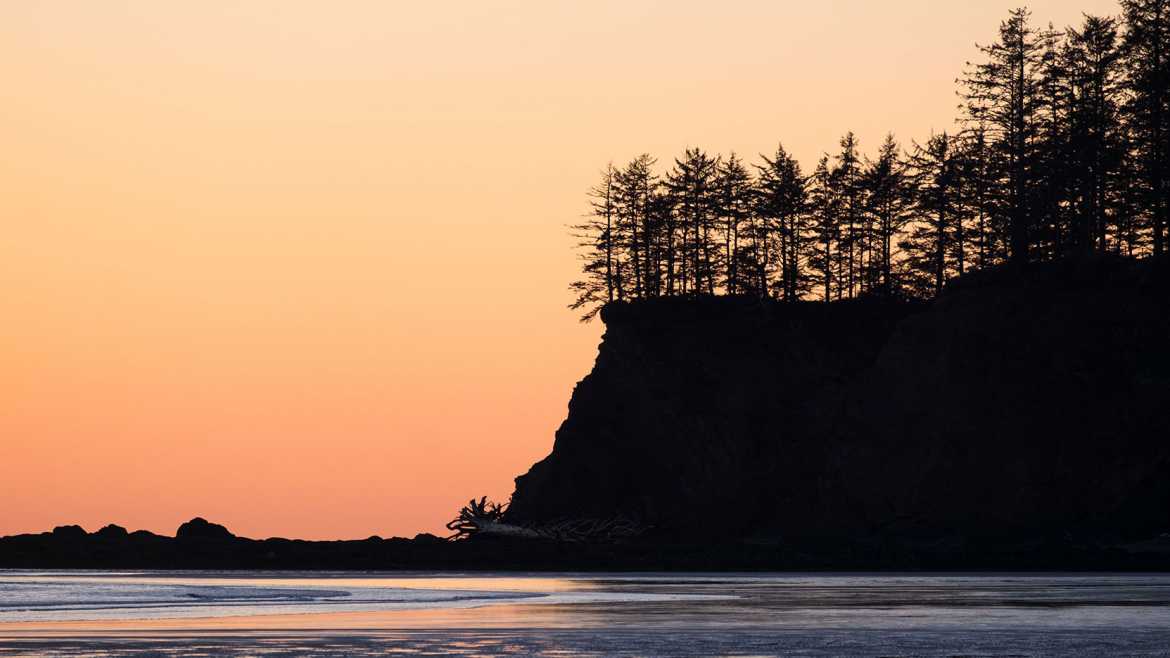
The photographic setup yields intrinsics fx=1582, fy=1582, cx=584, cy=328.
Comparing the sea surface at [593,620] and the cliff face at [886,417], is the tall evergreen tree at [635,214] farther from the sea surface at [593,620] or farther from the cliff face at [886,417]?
the sea surface at [593,620]

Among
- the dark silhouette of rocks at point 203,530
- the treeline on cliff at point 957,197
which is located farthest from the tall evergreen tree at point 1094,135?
the dark silhouette of rocks at point 203,530

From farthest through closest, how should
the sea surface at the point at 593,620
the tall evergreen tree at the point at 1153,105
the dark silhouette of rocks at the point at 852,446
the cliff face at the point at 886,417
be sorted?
the tall evergreen tree at the point at 1153,105 < the cliff face at the point at 886,417 < the dark silhouette of rocks at the point at 852,446 < the sea surface at the point at 593,620

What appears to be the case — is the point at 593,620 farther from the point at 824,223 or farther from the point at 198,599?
the point at 824,223

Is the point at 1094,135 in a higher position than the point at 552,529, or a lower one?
higher

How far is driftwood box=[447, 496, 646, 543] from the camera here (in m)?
84.3

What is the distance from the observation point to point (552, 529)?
84.8 meters

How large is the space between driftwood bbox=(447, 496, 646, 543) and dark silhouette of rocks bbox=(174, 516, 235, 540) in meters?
20.0

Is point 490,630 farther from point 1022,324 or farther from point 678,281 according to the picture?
point 678,281

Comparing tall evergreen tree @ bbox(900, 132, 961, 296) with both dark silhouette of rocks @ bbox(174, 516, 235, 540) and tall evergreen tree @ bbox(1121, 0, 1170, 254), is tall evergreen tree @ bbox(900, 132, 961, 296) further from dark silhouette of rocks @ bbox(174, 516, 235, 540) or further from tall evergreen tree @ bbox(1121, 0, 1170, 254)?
dark silhouette of rocks @ bbox(174, 516, 235, 540)

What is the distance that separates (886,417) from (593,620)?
51992mm

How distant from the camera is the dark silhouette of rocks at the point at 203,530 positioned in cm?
10056

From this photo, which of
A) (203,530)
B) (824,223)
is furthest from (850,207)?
(203,530)

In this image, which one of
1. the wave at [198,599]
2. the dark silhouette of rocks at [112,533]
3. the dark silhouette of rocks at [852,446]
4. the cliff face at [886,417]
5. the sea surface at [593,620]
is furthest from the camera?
the dark silhouette of rocks at [112,533]

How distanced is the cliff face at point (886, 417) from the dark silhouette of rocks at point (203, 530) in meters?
20.6
